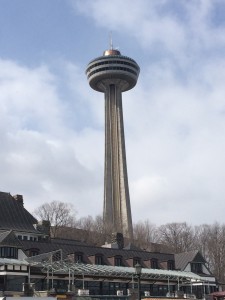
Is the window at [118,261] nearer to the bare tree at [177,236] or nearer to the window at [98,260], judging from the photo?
the window at [98,260]

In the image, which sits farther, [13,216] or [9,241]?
[13,216]

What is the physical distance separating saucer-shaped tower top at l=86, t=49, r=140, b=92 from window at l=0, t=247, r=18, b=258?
12678 cm

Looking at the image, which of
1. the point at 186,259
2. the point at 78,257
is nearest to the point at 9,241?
the point at 78,257

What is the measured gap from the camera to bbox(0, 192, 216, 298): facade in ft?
160

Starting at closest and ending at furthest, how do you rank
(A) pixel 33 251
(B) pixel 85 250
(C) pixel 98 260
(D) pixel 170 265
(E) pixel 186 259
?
(A) pixel 33 251, (C) pixel 98 260, (B) pixel 85 250, (D) pixel 170 265, (E) pixel 186 259

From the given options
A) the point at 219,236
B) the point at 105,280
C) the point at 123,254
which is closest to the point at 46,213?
the point at 219,236

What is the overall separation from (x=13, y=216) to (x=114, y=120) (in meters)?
108

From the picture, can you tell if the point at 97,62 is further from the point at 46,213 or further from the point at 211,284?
the point at 211,284

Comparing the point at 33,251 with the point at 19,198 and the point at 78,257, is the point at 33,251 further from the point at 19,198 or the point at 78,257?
the point at 19,198

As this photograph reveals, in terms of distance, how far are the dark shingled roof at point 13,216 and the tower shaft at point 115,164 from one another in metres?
84.0

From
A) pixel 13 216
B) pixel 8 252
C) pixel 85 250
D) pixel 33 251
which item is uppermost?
pixel 13 216

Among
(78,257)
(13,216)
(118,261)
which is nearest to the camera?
(78,257)

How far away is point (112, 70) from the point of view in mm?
172875

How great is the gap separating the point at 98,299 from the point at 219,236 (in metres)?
72.6
